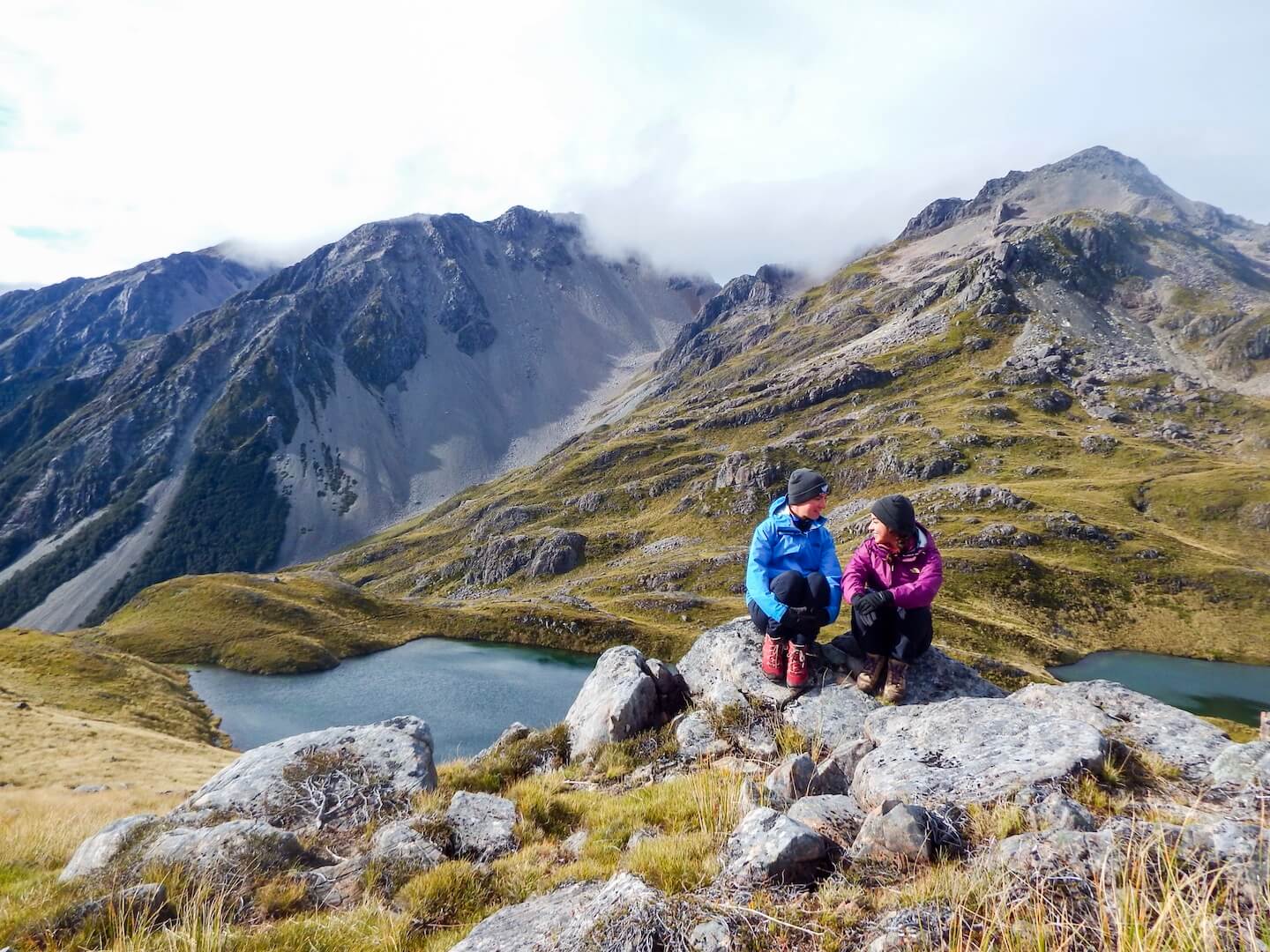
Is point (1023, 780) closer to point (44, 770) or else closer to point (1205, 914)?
point (1205, 914)

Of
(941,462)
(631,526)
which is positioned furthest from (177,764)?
(941,462)

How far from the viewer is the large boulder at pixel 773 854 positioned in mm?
5711

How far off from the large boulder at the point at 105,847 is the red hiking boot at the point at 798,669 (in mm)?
10934

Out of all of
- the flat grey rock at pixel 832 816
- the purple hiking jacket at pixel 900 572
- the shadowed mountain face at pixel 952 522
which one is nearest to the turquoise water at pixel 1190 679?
the shadowed mountain face at pixel 952 522

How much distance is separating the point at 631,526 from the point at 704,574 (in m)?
44.8

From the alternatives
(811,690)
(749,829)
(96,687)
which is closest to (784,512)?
(811,690)

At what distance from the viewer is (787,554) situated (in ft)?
41.0

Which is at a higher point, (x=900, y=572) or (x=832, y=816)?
(x=900, y=572)

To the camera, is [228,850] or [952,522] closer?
[228,850]

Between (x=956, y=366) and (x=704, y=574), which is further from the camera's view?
(x=956, y=366)

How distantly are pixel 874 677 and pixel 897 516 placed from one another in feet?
10.8

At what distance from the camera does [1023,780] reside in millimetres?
7191

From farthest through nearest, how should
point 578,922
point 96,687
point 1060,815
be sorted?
1. point 96,687
2. point 1060,815
3. point 578,922

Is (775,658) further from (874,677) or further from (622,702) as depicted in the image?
(622,702)
